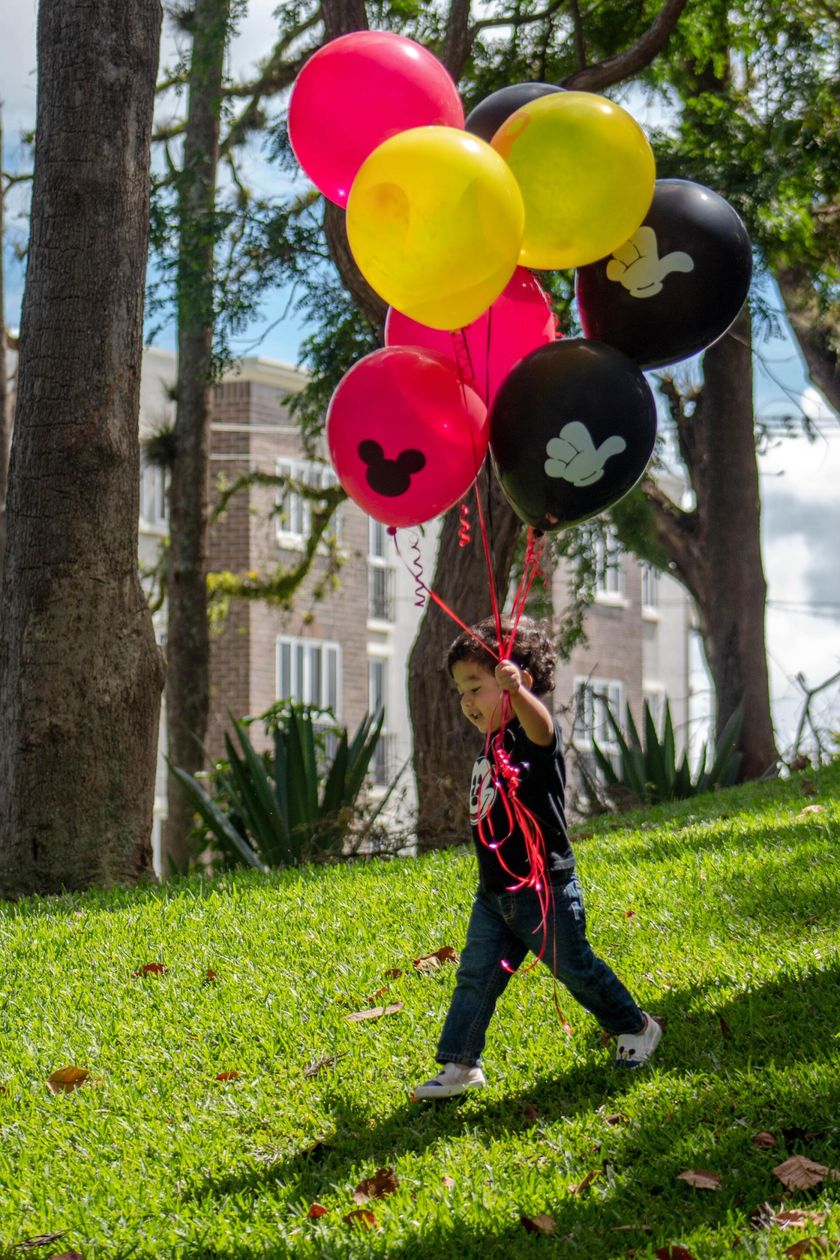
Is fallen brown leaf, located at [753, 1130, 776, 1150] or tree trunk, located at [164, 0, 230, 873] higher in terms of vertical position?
tree trunk, located at [164, 0, 230, 873]

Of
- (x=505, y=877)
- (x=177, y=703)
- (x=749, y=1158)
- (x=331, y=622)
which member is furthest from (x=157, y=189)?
(x=331, y=622)

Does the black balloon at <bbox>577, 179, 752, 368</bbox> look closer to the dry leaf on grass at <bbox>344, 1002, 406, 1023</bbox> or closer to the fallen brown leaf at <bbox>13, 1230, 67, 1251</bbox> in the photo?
the dry leaf on grass at <bbox>344, 1002, 406, 1023</bbox>

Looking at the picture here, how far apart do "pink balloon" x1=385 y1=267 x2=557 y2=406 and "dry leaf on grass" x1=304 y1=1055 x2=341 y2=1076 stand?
203cm

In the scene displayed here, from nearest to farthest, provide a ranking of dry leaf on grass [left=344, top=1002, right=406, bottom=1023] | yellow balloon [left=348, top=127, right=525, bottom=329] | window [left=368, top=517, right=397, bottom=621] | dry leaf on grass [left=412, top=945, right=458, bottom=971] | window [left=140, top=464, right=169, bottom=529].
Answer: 1. yellow balloon [left=348, top=127, right=525, bottom=329]
2. dry leaf on grass [left=344, top=1002, right=406, bottom=1023]
3. dry leaf on grass [left=412, top=945, right=458, bottom=971]
4. window [left=140, top=464, right=169, bottom=529]
5. window [left=368, top=517, right=397, bottom=621]

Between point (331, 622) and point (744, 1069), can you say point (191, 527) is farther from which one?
point (331, 622)

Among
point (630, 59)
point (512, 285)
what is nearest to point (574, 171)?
point (512, 285)

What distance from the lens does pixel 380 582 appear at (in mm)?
31031

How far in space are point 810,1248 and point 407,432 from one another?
2413 mm

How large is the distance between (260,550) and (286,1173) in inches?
917

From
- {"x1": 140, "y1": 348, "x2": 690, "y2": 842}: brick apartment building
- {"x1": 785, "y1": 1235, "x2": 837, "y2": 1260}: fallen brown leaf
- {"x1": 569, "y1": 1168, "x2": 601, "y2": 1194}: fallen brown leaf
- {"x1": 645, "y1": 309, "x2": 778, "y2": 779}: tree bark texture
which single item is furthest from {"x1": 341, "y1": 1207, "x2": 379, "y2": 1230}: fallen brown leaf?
{"x1": 140, "y1": 348, "x2": 690, "y2": 842}: brick apartment building

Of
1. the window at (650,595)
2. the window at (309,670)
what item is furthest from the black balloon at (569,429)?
the window at (650,595)

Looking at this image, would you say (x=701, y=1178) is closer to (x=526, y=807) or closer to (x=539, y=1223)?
(x=539, y=1223)

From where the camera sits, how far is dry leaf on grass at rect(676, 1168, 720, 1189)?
3.41 metres

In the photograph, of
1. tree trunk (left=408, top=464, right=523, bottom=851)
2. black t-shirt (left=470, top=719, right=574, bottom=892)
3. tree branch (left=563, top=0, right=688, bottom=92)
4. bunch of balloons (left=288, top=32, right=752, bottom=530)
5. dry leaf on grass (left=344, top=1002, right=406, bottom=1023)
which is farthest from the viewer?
tree branch (left=563, top=0, right=688, bottom=92)
